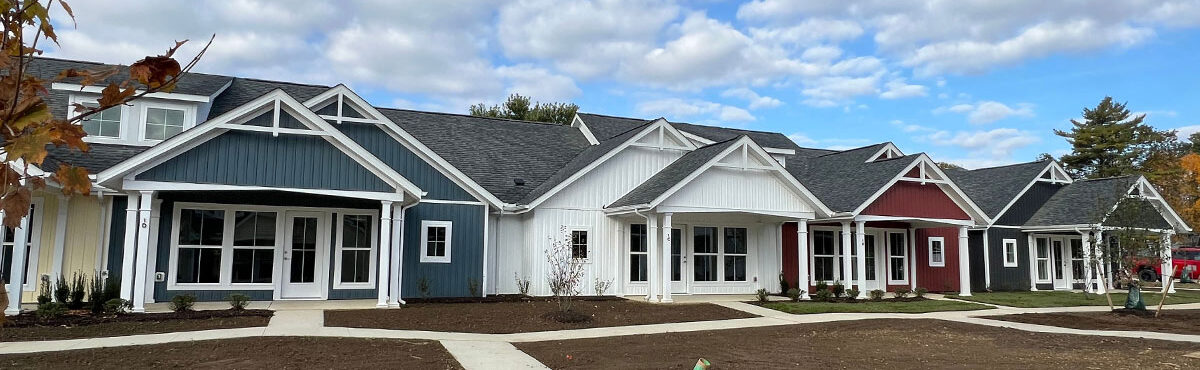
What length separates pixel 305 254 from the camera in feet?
57.1

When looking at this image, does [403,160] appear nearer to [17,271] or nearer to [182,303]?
[182,303]

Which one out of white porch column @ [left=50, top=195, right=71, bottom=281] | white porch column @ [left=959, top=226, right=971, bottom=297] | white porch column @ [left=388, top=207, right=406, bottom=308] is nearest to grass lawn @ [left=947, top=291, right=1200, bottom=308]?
white porch column @ [left=959, top=226, right=971, bottom=297]

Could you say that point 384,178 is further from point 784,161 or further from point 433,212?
point 784,161

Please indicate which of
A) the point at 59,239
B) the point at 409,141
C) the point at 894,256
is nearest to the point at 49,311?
the point at 59,239

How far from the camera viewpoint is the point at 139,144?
56.2 ft

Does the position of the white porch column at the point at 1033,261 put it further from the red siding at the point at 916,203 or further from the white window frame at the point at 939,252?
the red siding at the point at 916,203

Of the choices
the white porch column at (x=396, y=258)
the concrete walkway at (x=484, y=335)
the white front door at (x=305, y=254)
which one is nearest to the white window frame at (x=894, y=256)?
the concrete walkway at (x=484, y=335)

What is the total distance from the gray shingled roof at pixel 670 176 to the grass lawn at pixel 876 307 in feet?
11.6

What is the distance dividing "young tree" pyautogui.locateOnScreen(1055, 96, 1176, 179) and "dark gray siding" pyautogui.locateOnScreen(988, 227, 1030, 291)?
97.9 ft

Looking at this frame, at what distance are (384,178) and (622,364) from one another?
809 cm

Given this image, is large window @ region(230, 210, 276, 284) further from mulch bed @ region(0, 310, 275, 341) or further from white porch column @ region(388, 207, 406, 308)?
mulch bed @ region(0, 310, 275, 341)

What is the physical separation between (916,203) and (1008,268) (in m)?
6.74

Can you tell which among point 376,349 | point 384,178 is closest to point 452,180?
point 384,178

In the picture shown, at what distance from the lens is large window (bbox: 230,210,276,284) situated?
16816mm
